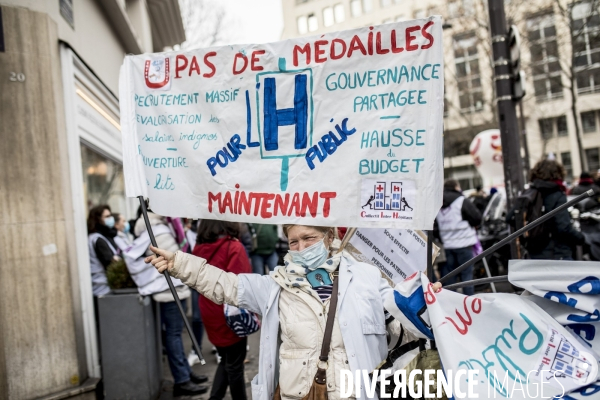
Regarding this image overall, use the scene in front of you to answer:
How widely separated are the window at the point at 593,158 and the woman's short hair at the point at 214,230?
4461 centimetres

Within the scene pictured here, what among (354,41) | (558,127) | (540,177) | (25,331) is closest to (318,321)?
(354,41)

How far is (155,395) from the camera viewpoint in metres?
4.90

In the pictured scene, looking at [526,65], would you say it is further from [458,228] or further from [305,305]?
[305,305]

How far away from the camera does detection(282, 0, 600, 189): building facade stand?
16.7 meters

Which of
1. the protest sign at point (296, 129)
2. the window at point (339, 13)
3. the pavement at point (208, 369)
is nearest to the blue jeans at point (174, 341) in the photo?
the pavement at point (208, 369)

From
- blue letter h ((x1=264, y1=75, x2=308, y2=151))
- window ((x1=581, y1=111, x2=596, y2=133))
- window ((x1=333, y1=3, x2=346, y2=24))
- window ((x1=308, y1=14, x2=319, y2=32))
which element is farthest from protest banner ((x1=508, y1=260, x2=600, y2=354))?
window ((x1=308, y1=14, x2=319, y2=32))

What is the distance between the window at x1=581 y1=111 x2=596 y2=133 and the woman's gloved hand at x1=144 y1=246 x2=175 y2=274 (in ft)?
149

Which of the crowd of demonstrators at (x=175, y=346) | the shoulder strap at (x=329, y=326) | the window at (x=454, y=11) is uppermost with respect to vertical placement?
the window at (x=454, y=11)

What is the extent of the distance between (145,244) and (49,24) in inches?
88.9

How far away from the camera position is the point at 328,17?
5459 cm

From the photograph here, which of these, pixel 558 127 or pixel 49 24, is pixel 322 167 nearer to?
pixel 49 24

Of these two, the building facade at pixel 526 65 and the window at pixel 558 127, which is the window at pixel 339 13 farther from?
the window at pixel 558 127

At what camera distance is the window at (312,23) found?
55219 mm

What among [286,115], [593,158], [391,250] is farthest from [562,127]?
[286,115]
